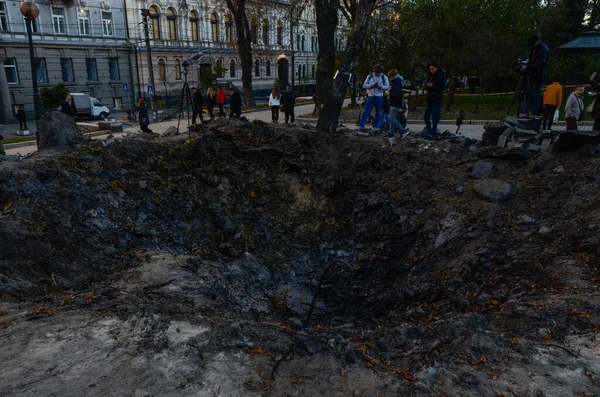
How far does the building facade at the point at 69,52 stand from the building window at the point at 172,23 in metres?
4.14

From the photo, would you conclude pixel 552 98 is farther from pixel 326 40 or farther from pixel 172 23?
pixel 172 23

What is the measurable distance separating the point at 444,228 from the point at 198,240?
380 cm

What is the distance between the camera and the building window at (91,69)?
34.0 m

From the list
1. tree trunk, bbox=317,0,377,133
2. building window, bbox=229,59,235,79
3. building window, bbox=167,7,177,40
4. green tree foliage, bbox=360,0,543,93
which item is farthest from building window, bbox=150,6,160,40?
tree trunk, bbox=317,0,377,133

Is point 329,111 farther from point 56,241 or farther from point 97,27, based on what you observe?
point 97,27

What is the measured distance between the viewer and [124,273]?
536cm

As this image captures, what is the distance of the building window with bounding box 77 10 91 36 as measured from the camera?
32719mm

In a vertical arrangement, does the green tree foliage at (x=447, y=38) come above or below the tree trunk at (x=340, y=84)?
above

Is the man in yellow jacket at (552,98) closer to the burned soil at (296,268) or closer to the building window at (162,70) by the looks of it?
the burned soil at (296,268)

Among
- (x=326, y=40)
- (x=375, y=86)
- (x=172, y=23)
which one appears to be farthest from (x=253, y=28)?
(x=375, y=86)

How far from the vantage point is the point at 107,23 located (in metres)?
34.4

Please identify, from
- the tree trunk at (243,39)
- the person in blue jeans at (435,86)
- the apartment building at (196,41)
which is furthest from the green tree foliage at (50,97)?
the person in blue jeans at (435,86)

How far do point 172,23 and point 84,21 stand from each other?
25.6ft

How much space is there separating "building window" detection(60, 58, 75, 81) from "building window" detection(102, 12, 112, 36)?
373 centimetres
